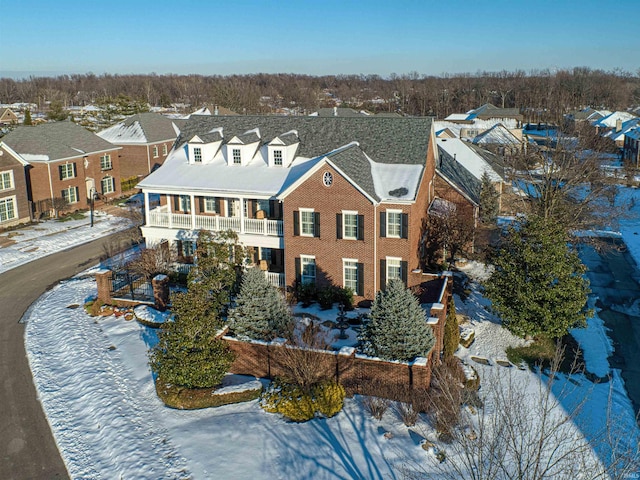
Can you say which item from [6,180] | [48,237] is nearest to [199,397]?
[48,237]

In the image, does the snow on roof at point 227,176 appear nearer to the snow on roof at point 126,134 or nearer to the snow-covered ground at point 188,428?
the snow-covered ground at point 188,428

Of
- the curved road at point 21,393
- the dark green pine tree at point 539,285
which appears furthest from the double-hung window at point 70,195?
the dark green pine tree at point 539,285

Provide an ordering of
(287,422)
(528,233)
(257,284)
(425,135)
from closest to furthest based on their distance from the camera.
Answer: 1. (287,422)
2. (257,284)
3. (528,233)
4. (425,135)

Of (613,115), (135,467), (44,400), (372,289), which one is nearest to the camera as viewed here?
(135,467)

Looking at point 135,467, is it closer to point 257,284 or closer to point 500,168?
point 257,284

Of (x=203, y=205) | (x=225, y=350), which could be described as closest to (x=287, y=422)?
(x=225, y=350)

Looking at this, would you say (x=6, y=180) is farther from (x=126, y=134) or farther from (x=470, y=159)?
(x=470, y=159)
